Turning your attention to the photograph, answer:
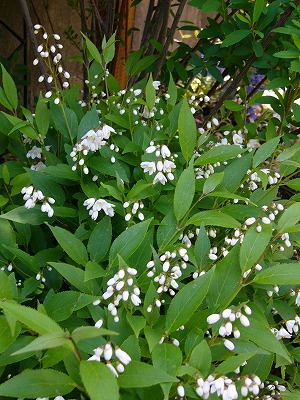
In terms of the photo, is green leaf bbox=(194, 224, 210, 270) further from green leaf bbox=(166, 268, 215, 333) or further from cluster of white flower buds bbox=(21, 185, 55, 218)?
cluster of white flower buds bbox=(21, 185, 55, 218)

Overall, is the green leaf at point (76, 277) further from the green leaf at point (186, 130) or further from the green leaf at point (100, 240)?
the green leaf at point (186, 130)

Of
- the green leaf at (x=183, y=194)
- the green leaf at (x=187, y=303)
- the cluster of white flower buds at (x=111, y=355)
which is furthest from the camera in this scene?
the green leaf at (x=183, y=194)

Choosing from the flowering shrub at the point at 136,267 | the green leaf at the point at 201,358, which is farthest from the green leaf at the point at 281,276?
the green leaf at the point at 201,358

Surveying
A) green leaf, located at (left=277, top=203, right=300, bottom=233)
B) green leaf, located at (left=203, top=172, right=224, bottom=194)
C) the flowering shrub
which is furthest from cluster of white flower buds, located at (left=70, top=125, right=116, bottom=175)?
green leaf, located at (left=277, top=203, right=300, bottom=233)

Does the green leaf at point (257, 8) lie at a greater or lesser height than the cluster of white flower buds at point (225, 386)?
greater

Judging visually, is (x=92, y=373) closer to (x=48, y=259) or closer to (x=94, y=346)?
(x=94, y=346)

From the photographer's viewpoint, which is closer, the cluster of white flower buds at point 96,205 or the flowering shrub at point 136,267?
the flowering shrub at point 136,267

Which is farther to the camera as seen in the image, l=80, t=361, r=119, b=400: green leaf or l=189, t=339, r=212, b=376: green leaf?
l=189, t=339, r=212, b=376: green leaf
